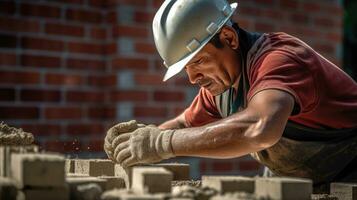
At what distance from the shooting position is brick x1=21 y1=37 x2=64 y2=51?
13.2 feet

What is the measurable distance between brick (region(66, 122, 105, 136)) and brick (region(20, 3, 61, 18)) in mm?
750

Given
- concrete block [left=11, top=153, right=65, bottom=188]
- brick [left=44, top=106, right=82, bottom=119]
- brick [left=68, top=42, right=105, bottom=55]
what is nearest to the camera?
concrete block [left=11, top=153, right=65, bottom=188]

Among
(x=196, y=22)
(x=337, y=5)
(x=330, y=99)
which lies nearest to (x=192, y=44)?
(x=196, y=22)

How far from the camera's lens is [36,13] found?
4.06 meters

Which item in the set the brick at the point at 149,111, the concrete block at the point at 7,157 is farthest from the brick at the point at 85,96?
the concrete block at the point at 7,157

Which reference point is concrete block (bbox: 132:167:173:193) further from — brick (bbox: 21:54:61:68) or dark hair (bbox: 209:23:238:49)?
brick (bbox: 21:54:61:68)

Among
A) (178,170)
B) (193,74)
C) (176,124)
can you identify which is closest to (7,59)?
(176,124)

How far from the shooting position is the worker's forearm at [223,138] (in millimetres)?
2436

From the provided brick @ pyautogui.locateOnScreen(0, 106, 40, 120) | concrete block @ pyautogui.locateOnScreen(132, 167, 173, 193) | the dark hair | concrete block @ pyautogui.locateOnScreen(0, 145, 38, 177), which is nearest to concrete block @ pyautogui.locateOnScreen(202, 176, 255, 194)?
concrete block @ pyautogui.locateOnScreen(132, 167, 173, 193)

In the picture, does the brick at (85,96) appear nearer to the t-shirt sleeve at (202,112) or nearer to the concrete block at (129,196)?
the t-shirt sleeve at (202,112)

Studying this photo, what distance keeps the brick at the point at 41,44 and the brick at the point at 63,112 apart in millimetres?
397

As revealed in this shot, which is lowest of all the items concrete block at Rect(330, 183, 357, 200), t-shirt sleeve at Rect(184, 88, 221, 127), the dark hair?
concrete block at Rect(330, 183, 357, 200)

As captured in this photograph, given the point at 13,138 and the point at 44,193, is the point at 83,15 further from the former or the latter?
the point at 44,193

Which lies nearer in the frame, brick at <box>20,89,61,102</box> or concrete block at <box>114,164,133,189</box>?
concrete block at <box>114,164,133,189</box>
